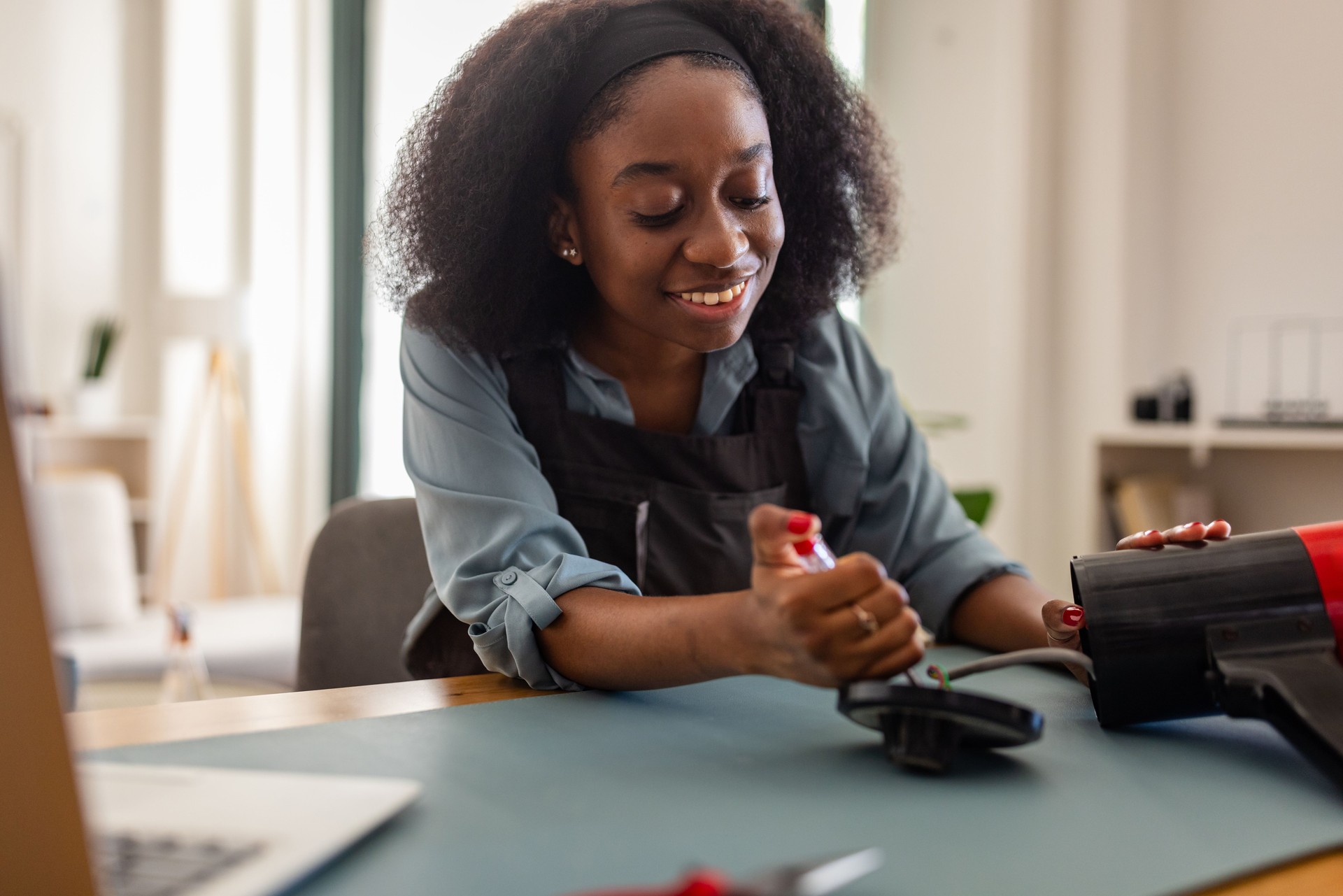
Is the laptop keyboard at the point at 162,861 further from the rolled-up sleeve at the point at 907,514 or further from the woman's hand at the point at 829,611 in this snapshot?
the rolled-up sleeve at the point at 907,514

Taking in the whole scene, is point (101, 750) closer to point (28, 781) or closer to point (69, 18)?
point (28, 781)

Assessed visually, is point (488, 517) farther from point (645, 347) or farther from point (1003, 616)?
point (1003, 616)

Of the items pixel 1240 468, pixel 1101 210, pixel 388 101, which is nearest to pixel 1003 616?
pixel 1240 468

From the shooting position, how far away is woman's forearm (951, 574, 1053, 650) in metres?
1.03

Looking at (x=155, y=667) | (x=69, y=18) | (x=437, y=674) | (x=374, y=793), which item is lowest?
(x=155, y=667)

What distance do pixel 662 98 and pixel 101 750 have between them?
0.66 m

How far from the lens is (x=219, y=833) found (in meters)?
0.46

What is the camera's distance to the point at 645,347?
1189 mm

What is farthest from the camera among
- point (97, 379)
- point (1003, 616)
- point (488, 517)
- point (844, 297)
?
point (97, 379)

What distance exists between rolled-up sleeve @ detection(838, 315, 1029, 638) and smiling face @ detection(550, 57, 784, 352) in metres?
0.28

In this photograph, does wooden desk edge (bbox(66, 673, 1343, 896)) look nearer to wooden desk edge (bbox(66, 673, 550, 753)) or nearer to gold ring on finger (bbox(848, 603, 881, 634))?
wooden desk edge (bbox(66, 673, 550, 753))

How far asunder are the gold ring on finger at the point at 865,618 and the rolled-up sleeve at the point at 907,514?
23.7 inches

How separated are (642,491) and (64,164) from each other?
4.11 m

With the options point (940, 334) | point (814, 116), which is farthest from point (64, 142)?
point (814, 116)
